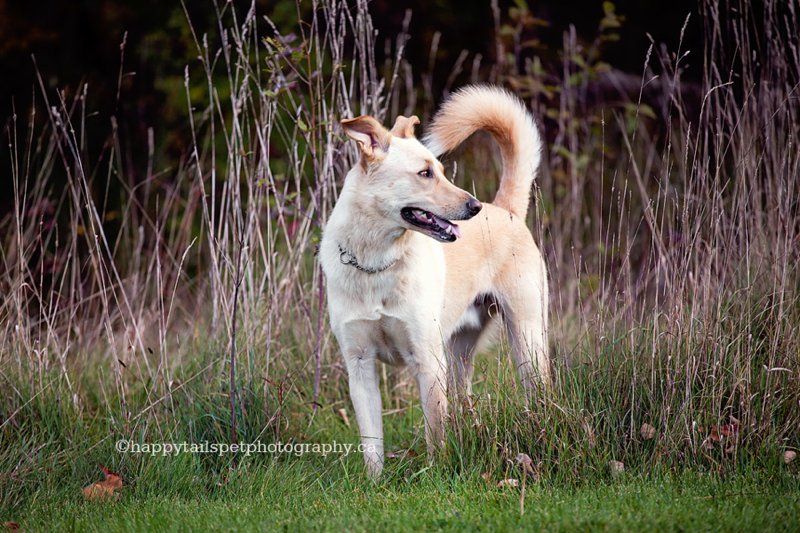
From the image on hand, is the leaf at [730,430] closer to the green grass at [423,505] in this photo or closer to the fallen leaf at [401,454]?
the green grass at [423,505]

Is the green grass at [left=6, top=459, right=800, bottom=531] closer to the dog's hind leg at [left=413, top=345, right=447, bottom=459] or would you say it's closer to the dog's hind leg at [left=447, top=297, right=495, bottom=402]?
the dog's hind leg at [left=413, top=345, right=447, bottom=459]

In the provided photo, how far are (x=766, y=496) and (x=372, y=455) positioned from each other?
1.61 meters

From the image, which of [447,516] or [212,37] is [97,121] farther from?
[447,516]

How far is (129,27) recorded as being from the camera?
26.1 ft

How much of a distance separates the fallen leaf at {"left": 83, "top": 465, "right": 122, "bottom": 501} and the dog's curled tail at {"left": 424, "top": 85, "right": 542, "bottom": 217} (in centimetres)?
212

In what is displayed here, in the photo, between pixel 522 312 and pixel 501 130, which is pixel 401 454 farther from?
pixel 501 130

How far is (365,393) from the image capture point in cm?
379

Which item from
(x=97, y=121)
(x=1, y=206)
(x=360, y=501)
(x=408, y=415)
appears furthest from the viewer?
(x=97, y=121)

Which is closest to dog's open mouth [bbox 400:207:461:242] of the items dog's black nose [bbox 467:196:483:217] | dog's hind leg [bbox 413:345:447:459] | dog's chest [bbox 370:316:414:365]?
dog's black nose [bbox 467:196:483:217]

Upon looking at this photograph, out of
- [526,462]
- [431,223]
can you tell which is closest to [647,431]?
[526,462]

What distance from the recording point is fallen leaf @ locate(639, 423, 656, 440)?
3400 mm

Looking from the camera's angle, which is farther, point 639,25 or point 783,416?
point 639,25

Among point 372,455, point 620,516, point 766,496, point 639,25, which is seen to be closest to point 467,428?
point 372,455

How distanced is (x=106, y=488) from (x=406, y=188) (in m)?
1.83
